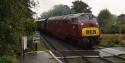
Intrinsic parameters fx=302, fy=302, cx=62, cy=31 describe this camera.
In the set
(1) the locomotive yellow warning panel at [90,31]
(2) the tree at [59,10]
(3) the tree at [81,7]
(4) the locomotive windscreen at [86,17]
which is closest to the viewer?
(1) the locomotive yellow warning panel at [90,31]

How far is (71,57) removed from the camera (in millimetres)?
18344

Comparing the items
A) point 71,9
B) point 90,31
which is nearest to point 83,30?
point 90,31

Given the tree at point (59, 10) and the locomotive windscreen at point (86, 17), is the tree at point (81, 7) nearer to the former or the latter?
the tree at point (59, 10)

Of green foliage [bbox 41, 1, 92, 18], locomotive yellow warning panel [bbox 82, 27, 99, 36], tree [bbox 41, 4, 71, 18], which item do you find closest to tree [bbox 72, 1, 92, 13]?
green foliage [bbox 41, 1, 92, 18]

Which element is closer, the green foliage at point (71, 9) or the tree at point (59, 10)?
the green foliage at point (71, 9)

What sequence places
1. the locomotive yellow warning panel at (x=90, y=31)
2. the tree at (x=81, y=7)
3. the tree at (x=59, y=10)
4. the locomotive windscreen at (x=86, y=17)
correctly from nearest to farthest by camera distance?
the locomotive yellow warning panel at (x=90, y=31) → the locomotive windscreen at (x=86, y=17) → the tree at (x=81, y=7) → the tree at (x=59, y=10)

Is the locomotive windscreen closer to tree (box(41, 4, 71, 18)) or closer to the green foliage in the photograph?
the green foliage

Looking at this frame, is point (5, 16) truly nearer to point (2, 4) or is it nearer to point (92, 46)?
point (2, 4)

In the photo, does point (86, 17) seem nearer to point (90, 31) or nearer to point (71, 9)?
point (90, 31)

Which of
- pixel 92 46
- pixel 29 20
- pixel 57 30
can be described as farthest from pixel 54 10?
pixel 29 20

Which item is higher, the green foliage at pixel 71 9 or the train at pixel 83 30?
the green foliage at pixel 71 9

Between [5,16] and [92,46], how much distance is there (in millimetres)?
13328

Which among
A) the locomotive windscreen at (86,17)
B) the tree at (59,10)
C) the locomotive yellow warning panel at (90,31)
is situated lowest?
the locomotive yellow warning panel at (90,31)

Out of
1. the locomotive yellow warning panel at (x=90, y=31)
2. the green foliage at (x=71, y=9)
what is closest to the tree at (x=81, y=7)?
the green foliage at (x=71, y=9)
